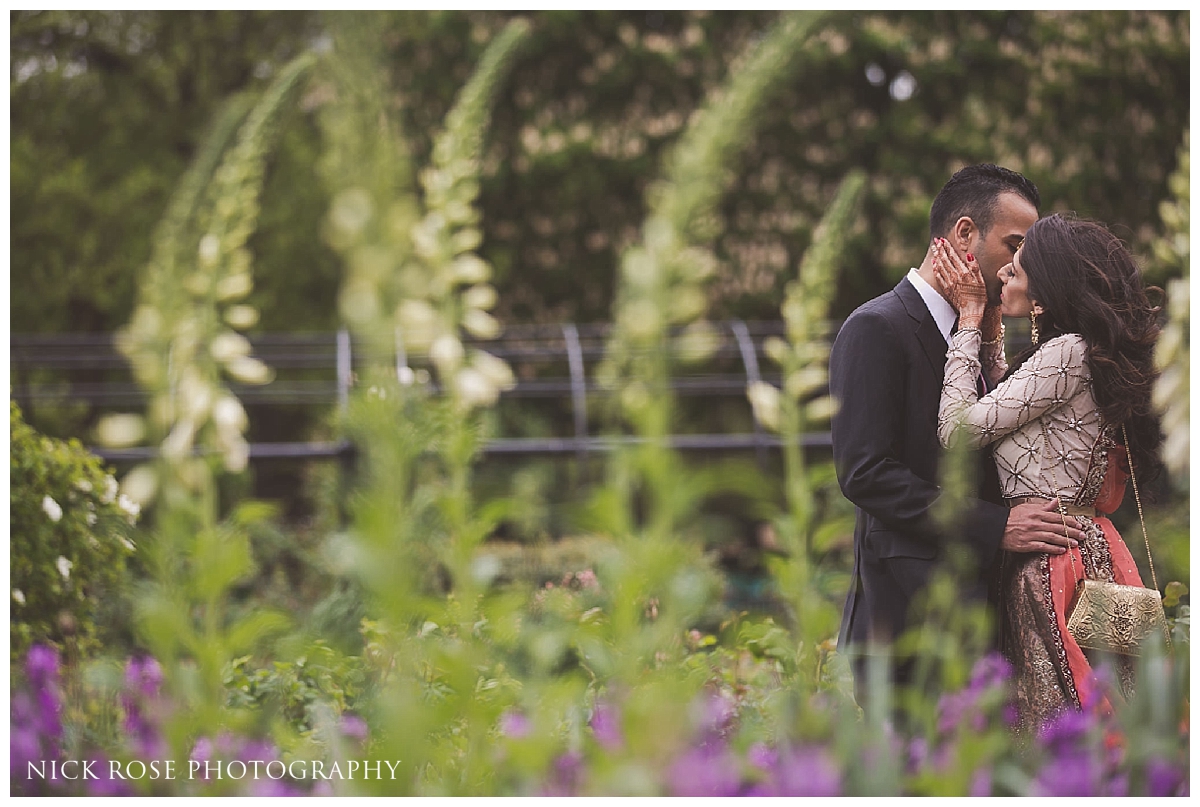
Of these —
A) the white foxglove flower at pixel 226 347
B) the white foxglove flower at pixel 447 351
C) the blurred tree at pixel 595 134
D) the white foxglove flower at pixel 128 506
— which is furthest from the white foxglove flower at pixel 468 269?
the blurred tree at pixel 595 134

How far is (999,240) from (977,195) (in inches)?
5.8

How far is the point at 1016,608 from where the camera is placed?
273 cm

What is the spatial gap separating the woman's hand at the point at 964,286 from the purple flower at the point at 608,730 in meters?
1.36

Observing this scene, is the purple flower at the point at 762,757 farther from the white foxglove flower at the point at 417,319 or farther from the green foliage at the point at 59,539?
the green foliage at the point at 59,539

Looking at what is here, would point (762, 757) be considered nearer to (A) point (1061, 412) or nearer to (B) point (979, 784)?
(B) point (979, 784)

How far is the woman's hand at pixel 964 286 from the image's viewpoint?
2.79m

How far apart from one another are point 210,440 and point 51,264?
33.4ft

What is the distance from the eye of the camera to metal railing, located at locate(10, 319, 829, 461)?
8.60 metres

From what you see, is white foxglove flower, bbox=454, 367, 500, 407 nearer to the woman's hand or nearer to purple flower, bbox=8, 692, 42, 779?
the woman's hand

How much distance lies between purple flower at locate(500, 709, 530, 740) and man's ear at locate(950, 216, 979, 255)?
1.71 meters

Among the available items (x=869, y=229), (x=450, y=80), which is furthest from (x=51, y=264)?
(x=869, y=229)

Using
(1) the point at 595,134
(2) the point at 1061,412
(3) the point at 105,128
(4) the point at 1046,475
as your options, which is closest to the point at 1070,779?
(4) the point at 1046,475

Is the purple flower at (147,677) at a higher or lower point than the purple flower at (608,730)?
lower
